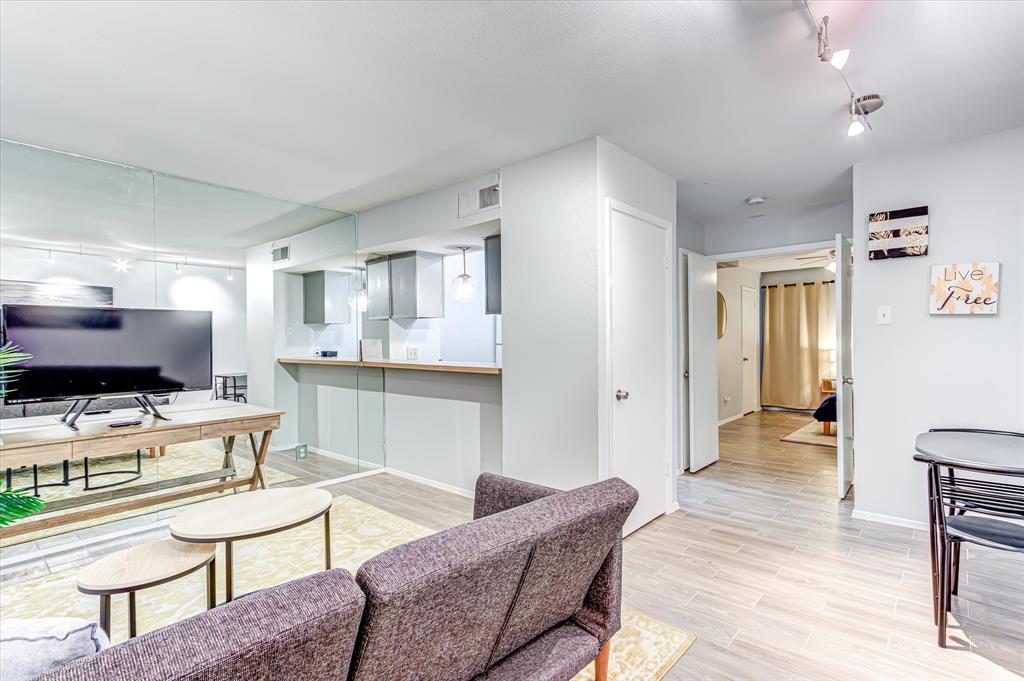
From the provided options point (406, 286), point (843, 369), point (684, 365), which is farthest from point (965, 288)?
point (406, 286)

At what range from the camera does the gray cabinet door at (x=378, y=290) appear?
16.1 feet

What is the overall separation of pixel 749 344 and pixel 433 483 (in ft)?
20.4

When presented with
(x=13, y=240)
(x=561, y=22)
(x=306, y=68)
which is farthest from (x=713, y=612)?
(x=13, y=240)

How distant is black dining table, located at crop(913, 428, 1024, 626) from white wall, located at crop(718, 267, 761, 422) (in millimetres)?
4664

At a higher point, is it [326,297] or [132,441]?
[326,297]

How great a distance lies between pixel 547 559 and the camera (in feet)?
4.28

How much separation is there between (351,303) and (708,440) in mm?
3839

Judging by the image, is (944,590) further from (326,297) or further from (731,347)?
(731,347)

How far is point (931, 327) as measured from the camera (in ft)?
10.5

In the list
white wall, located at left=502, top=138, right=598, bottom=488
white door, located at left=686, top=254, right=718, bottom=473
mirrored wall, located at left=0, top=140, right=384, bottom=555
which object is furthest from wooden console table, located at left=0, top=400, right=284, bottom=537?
white door, located at left=686, top=254, right=718, bottom=473

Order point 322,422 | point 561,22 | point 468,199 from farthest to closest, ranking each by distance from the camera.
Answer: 1. point 322,422
2. point 468,199
3. point 561,22

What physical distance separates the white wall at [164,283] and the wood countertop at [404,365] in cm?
53

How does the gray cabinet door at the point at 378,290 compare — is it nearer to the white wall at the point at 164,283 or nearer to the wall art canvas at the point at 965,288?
the white wall at the point at 164,283

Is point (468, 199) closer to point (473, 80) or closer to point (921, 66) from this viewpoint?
point (473, 80)
